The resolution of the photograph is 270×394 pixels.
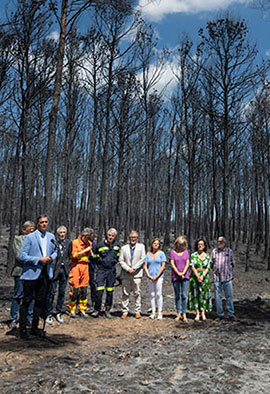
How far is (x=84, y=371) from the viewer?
397 centimetres

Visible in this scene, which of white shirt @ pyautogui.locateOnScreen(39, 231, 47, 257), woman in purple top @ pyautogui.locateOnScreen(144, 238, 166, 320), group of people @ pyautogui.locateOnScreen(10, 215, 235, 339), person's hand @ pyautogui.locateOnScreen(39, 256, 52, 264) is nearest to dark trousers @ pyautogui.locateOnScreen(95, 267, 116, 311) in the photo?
group of people @ pyautogui.locateOnScreen(10, 215, 235, 339)

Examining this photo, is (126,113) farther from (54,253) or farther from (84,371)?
(84,371)

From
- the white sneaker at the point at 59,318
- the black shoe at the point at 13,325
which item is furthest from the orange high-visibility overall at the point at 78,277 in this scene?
the black shoe at the point at 13,325

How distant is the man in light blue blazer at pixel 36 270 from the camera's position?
17.1ft

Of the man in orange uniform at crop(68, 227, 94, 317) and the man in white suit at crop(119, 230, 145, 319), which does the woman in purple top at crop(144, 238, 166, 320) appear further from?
the man in orange uniform at crop(68, 227, 94, 317)

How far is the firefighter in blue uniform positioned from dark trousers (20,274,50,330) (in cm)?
195

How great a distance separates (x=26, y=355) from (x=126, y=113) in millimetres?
13862

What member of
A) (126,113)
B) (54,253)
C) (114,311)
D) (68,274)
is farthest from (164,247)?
(54,253)

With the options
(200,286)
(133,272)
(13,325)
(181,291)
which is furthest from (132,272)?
(13,325)

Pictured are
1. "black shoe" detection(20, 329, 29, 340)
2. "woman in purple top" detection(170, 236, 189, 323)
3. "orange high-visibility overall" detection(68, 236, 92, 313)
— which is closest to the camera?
"black shoe" detection(20, 329, 29, 340)

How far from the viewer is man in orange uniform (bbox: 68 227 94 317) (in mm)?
7066

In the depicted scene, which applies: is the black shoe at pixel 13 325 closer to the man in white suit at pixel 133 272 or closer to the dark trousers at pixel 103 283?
the dark trousers at pixel 103 283

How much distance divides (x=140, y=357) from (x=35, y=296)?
1.89m

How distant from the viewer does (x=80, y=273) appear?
7109mm
